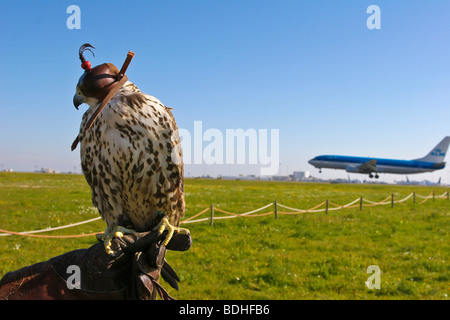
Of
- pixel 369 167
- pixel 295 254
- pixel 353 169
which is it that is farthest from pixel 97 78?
pixel 369 167

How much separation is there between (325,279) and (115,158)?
5.87 metres

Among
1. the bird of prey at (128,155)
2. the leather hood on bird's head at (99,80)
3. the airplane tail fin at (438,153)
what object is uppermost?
the airplane tail fin at (438,153)

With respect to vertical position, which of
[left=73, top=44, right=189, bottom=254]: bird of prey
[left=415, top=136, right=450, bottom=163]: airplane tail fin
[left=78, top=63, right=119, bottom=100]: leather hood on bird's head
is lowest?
[left=73, top=44, right=189, bottom=254]: bird of prey

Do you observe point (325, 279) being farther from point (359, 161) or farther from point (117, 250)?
point (359, 161)

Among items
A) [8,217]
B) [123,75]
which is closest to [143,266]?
[123,75]

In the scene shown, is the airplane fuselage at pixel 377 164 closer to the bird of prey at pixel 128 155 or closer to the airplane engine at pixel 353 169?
the airplane engine at pixel 353 169

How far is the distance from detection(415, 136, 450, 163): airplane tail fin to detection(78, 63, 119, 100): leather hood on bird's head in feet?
234

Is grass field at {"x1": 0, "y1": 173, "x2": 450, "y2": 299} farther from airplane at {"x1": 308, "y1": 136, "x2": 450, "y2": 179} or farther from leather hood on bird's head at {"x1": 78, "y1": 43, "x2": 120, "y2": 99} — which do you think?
airplane at {"x1": 308, "y1": 136, "x2": 450, "y2": 179}

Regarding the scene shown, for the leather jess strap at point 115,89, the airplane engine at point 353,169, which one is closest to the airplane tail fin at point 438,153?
the airplane engine at point 353,169

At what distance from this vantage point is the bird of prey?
2.35m

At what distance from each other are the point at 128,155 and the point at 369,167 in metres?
60.6

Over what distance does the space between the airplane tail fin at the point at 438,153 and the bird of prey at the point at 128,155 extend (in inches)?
2793

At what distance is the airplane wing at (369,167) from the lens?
56.5 metres

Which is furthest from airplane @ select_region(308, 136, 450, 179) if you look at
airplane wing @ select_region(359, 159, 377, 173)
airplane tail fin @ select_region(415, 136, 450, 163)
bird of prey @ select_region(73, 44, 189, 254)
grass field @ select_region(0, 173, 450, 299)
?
bird of prey @ select_region(73, 44, 189, 254)
